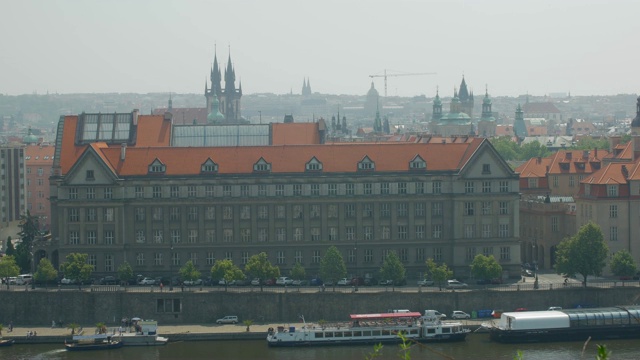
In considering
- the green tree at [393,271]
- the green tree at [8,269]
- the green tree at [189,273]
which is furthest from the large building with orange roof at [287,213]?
the green tree at [393,271]

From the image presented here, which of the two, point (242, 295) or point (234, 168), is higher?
point (234, 168)

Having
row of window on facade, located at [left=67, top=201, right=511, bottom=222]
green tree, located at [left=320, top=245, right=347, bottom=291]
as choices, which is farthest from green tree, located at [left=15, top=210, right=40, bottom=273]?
green tree, located at [left=320, top=245, right=347, bottom=291]

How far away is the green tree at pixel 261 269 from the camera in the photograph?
118 meters

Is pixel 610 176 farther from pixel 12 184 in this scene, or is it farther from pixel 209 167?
pixel 12 184

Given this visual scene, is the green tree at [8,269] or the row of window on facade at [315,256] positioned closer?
the green tree at [8,269]

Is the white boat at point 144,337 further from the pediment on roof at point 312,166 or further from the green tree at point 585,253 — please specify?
the green tree at point 585,253

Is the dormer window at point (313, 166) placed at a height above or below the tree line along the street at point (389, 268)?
above

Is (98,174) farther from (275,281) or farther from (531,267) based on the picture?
(531,267)

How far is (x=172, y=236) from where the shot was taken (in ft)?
412

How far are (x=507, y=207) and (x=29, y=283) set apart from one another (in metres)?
38.8

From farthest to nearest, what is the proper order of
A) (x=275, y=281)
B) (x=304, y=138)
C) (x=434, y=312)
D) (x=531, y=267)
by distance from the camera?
(x=304, y=138) → (x=531, y=267) → (x=275, y=281) → (x=434, y=312)

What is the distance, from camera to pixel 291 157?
12738cm

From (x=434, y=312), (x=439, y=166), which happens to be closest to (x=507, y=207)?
(x=439, y=166)

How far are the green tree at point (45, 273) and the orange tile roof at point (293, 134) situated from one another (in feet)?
98.2
